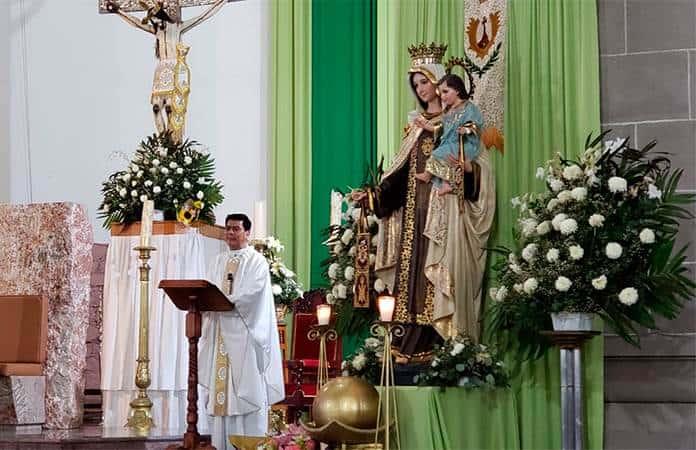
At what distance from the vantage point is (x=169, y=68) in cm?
1032

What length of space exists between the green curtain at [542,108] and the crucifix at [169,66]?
3.55 metres

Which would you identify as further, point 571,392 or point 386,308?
point 571,392

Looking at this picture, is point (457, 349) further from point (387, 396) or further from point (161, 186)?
point (161, 186)

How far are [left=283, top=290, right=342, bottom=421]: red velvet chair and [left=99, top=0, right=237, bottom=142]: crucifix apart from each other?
182cm

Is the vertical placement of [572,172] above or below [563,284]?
above

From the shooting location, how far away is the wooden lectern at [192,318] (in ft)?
23.4

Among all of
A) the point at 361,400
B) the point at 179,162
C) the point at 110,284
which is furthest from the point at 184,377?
the point at 361,400

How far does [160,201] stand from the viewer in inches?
381

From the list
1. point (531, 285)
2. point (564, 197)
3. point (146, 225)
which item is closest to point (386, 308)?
point (531, 285)

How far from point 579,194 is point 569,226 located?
18cm

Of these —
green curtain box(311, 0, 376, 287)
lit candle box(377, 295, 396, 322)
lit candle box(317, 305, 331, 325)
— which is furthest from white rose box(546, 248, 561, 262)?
green curtain box(311, 0, 376, 287)

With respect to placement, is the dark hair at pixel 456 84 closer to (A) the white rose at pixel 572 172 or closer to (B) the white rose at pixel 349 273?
(A) the white rose at pixel 572 172

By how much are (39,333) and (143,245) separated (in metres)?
1.13

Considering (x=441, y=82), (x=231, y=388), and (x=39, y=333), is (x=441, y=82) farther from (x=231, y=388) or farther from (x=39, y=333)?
(x=39, y=333)
